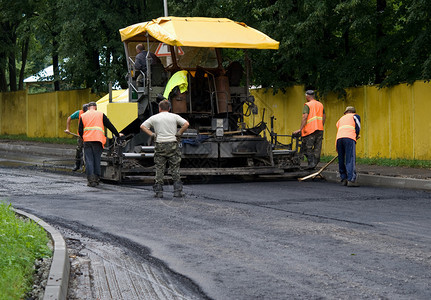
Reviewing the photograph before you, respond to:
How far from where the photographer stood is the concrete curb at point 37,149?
27166mm

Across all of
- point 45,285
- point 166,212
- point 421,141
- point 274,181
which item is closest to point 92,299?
point 45,285

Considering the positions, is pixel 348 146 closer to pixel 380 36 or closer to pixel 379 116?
pixel 379 116

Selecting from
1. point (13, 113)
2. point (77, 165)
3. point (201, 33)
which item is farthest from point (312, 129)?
point (13, 113)

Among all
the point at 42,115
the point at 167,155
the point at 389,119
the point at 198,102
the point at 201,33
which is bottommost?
the point at 167,155

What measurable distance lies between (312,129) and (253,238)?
27.7 feet

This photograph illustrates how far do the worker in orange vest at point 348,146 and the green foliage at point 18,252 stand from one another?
25.4 ft

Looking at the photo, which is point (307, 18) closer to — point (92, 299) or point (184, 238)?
point (184, 238)

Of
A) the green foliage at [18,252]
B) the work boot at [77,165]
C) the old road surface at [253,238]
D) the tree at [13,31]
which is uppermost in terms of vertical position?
the tree at [13,31]

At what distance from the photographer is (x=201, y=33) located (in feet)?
51.2

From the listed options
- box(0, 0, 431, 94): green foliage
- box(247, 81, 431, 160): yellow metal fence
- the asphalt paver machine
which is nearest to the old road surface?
the asphalt paver machine

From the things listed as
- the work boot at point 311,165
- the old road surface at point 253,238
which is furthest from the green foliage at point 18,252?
the work boot at point 311,165

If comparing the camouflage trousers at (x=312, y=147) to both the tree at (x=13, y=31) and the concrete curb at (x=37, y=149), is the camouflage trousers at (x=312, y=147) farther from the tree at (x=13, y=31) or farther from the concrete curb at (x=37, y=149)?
the tree at (x=13, y=31)

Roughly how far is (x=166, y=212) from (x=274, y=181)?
5.63 metres

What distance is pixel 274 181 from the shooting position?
53.5ft
